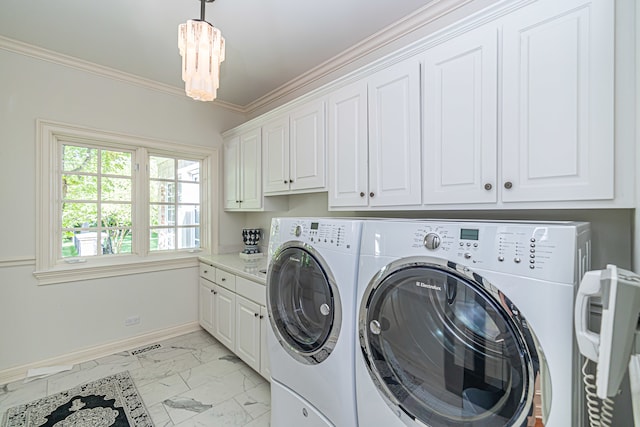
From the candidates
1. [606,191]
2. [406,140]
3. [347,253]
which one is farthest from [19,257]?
[606,191]

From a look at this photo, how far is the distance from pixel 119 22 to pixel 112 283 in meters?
2.20

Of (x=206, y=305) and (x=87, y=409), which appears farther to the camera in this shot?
(x=206, y=305)

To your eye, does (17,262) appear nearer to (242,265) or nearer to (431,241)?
(242,265)

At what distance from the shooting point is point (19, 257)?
2.26 metres

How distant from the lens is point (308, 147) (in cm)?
214

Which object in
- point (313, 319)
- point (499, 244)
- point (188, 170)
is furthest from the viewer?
point (188, 170)

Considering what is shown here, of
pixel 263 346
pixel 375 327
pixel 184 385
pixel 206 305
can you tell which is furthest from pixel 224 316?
pixel 375 327

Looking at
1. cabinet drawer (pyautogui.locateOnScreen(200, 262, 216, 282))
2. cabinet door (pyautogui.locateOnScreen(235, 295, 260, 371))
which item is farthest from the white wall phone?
cabinet drawer (pyautogui.locateOnScreen(200, 262, 216, 282))

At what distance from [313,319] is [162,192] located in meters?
2.46

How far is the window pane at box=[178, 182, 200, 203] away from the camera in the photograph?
3.21m

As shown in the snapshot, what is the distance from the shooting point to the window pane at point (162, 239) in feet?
9.92

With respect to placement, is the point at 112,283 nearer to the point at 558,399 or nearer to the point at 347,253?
the point at 347,253

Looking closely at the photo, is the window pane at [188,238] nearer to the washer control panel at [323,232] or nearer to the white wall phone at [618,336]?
the washer control panel at [323,232]

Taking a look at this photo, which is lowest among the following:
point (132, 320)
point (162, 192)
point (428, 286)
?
point (132, 320)
